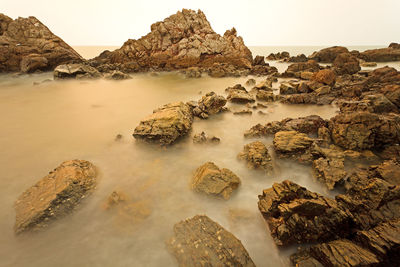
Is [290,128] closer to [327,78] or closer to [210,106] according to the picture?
[210,106]

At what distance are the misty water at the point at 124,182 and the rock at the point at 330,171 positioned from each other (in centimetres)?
18

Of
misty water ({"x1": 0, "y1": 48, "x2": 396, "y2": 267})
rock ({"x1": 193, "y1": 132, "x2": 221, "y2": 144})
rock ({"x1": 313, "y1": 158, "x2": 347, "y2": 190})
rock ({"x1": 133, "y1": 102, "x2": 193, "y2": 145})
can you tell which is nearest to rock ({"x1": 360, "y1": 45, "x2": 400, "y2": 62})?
misty water ({"x1": 0, "y1": 48, "x2": 396, "y2": 267})

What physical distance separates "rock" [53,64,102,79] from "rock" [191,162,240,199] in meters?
16.2

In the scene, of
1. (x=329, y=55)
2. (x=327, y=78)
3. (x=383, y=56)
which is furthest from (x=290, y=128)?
(x=383, y=56)

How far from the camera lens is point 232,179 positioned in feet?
11.7

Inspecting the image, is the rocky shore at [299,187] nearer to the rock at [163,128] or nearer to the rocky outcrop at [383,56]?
the rock at [163,128]

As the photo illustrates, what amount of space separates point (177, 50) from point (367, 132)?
2122cm

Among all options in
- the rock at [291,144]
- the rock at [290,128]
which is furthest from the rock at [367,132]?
the rock at [291,144]

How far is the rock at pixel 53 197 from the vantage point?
9.03 feet

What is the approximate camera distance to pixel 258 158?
406 centimetres

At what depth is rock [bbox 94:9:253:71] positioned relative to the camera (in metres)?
21.7

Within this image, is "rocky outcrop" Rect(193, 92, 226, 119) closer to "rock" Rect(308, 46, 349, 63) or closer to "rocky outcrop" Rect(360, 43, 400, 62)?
"rock" Rect(308, 46, 349, 63)

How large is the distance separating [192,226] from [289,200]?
1.52 meters

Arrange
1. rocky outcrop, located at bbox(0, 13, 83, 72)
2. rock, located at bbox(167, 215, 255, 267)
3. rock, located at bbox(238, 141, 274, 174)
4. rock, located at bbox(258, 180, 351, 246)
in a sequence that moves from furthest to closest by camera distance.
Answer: rocky outcrop, located at bbox(0, 13, 83, 72) < rock, located at bbox(238, 141, 274, 174) < rock, located at bbox(258, 180, 351, 246) < rock, located at bbox(167, 215, 255, 267)
